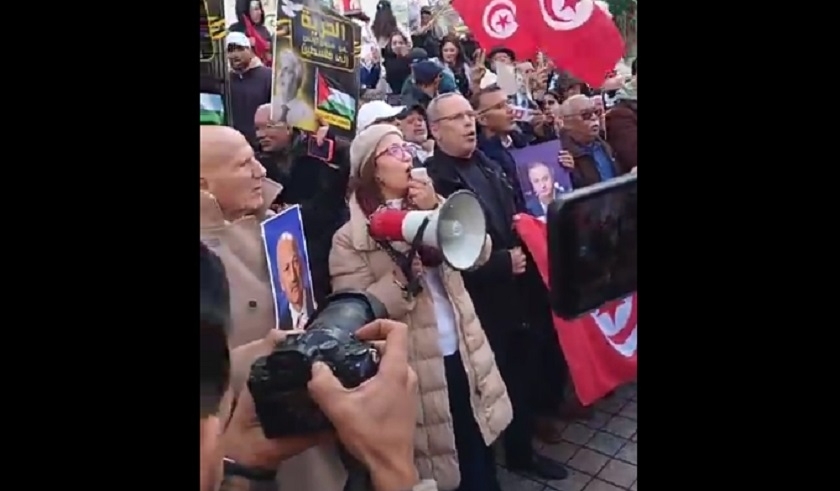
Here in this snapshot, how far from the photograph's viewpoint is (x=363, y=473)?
2057mm

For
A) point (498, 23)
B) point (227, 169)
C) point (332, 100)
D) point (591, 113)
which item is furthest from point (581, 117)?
point (227, 169)

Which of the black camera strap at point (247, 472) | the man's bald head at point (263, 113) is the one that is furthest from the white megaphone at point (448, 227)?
the black camera strap at point (247, 472)

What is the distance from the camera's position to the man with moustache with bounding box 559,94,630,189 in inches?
92.1

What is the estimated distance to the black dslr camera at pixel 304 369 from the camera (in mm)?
1970

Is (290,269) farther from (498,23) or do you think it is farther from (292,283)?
(498,23)

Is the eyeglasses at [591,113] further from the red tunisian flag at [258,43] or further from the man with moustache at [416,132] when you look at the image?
the red tunisian flag at [258,43]

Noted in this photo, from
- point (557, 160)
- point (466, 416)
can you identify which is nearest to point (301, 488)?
point (466, 416)

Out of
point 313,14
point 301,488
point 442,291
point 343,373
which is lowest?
point 301,488

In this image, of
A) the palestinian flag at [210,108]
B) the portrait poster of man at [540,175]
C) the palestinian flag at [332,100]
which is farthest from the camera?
the portrait poster of man at [540,175]

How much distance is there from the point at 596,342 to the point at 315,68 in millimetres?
995

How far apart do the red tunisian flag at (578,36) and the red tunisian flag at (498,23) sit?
3cm

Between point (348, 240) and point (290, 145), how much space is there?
24cm

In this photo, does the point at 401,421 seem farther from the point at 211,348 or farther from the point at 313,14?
the point at 313,14

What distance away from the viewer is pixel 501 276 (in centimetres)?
225
